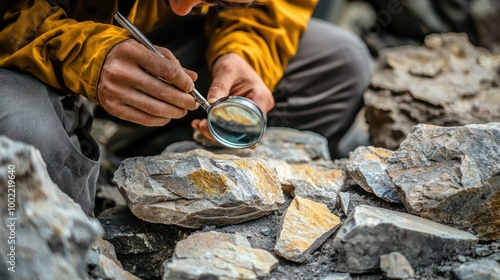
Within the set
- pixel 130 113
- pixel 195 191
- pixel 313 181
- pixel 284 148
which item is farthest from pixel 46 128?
pixel 284 148

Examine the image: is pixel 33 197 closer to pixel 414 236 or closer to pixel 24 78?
pixel 24 78

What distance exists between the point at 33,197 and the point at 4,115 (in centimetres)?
45

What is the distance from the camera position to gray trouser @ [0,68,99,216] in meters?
1.52

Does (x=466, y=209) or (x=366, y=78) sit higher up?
(x=466, y=209)

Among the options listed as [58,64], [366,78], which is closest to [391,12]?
[366,78]

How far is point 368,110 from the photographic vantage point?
2676 mm

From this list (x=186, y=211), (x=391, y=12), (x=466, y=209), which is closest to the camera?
(x=466, y=209)

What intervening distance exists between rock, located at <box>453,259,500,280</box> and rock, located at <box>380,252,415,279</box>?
0.34ft

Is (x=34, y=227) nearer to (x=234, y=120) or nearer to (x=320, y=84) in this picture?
(x=234, y=120)

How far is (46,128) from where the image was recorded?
155 centimetres

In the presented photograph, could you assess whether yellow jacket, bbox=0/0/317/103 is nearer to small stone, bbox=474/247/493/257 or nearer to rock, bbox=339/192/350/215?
rock, bbox=339/192/350/215

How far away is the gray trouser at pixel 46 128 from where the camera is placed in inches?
59.9

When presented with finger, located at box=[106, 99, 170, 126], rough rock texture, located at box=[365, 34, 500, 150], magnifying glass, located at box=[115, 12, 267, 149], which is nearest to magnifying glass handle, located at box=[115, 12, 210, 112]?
magnifying glass, located at box=[115, 12, 267, 149]

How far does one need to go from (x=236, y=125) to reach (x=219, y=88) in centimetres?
14
